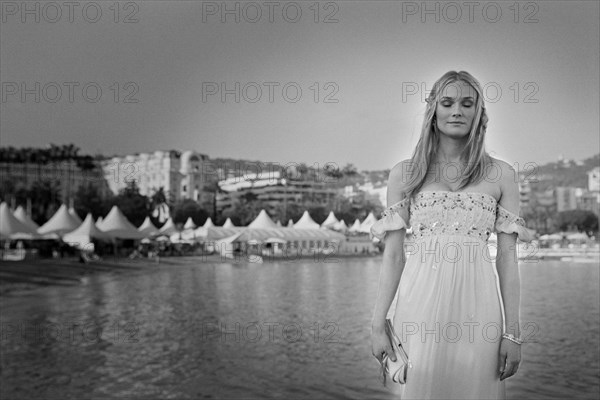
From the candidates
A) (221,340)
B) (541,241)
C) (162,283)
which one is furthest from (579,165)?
(221,340)

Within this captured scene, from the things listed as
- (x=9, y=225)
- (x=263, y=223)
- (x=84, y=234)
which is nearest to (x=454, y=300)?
(x=9, y=225)

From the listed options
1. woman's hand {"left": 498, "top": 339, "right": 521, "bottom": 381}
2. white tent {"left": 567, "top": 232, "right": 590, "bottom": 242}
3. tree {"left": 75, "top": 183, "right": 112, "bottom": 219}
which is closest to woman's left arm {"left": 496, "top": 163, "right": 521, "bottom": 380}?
woman's hand {"left": 498, "top": 339, "right": 521, "bottom": 381}

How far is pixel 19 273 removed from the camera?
60.7 ft

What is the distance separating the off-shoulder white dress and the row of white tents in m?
25.0

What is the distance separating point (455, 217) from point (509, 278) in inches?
7.6

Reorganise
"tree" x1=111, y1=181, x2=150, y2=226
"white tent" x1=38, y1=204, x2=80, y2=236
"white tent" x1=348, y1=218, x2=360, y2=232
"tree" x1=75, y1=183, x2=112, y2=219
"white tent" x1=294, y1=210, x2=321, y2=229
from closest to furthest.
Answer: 1. "white tent" x1=38, y1=204, x2=80, y2=236
2. "tree" x1=75, y1=183, x2=112, y2=219
3. "tree" x1=111, y1=181, x2=150, y2=226
4. "white tent" x1=294, y1=210, x2=321, y2=229
5. "white tent" x1=348, y1=218, x2=360, y2=232

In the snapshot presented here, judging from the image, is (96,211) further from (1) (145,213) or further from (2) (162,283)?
(2) (162,283)

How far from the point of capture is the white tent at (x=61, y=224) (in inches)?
1088

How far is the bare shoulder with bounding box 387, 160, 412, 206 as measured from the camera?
1737 mm

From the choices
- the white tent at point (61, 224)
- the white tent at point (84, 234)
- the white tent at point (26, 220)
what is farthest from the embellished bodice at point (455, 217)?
the white tent at point (61, 224)

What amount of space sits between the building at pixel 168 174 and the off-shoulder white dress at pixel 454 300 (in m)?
59.6

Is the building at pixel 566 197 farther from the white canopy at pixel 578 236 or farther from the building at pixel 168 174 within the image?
the building at pixel 168 174

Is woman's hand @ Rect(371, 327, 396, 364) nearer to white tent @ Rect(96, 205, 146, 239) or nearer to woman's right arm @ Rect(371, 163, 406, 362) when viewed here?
woman's right arm @ Rect(371, 163, 406, 362)

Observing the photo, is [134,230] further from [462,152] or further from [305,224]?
[462,152]
